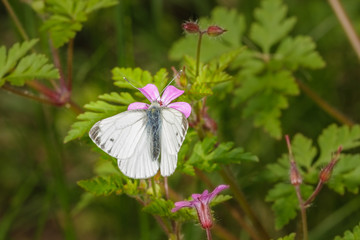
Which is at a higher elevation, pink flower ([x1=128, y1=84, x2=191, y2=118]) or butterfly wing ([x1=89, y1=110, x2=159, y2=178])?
pink flower ([x1=128, y1=84, x2=191, y2=118])

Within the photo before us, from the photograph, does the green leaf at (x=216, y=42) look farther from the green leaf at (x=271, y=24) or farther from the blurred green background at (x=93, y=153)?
the blurred green background at (x=93, y=153)

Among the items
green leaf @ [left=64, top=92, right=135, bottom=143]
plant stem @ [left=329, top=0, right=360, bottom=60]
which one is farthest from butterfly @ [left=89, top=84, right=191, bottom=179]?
plant stem @ [left=329, top=0, right=360, bottom=60]

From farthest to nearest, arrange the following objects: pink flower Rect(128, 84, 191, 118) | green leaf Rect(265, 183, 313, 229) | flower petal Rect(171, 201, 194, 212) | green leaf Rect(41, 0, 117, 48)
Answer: green leaf Rect(41, 0, 117, 48) < green leaf Rect(265, 183, 313, 229) < pink flower Rect(128, 84, 191, 118) < flower petal Rect(171, 201, 194, 212)

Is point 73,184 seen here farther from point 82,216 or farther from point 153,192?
point 153,192

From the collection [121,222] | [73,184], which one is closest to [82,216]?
[73,184]

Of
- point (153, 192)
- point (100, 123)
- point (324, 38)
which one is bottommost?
point (153, 192)

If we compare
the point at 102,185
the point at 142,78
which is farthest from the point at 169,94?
the point at 102,185

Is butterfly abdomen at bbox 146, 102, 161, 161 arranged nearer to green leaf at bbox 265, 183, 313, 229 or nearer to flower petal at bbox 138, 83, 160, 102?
flower petal at bbox 138, 83, 160, 102
